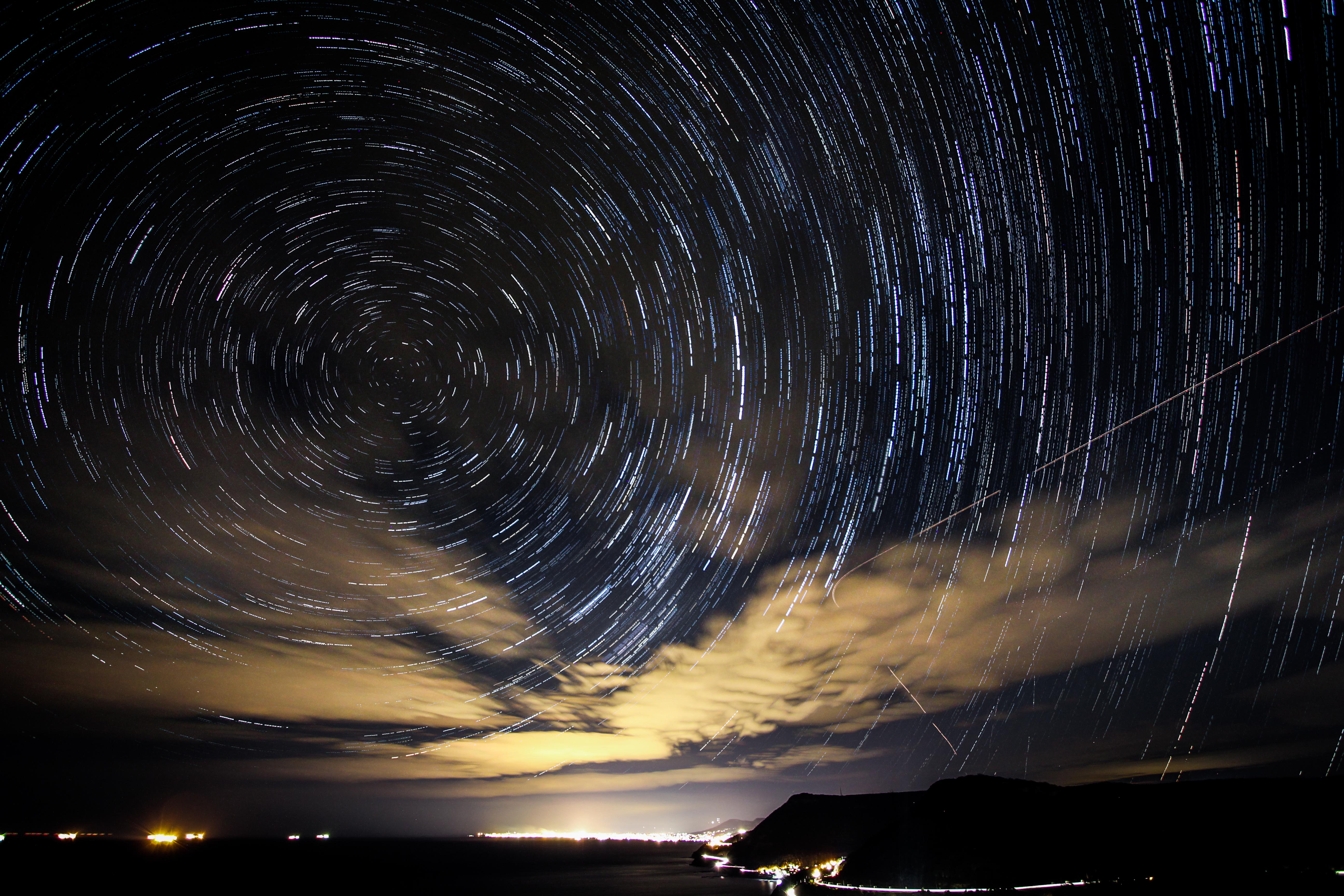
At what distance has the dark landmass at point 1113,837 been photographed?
58.9 metres

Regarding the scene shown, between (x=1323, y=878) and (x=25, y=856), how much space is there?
196 meters

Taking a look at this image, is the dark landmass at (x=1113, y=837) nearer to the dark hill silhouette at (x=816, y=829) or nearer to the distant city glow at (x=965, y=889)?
the distant city glow at (x=965, y=889)

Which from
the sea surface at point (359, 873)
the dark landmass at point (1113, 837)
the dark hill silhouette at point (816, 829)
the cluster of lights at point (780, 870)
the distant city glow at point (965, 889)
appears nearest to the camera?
the distant city glow at point (965, 889)

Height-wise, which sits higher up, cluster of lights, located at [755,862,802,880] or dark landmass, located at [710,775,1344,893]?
dark landmass, located at [710,775,1344,893]

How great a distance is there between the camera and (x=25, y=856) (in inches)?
4875

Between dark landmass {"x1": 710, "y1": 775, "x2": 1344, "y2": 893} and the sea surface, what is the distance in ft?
57.2

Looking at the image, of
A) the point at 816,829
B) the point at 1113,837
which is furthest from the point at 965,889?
the point at 816,829

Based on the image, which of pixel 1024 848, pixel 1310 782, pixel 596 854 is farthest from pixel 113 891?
pixel 596 854

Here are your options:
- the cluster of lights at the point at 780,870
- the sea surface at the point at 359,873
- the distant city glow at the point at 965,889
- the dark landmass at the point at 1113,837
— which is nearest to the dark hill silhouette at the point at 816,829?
the cluster of lights at the point at 780,870

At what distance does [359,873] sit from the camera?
99.1 meters

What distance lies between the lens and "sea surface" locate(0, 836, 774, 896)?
7269cm

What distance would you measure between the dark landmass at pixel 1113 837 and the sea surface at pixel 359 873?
686 inches

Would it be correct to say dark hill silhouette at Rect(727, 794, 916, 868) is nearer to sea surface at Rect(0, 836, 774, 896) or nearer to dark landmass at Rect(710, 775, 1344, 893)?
sea surface at Rect(0, 836, 774, 896)

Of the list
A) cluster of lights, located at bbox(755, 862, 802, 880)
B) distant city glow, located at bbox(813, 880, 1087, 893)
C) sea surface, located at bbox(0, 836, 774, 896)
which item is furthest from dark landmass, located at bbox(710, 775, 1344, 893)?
cluster of lights, located at bbox(755, 862, 802, 880)
